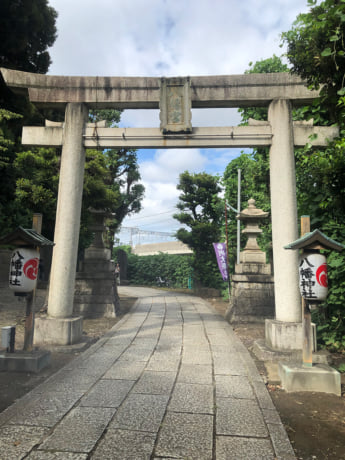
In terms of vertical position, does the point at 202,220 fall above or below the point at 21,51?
below

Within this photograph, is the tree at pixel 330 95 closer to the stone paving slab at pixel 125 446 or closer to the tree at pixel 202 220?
the stone paving slab at pixel 125 446

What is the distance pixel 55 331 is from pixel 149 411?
3336 millimetres

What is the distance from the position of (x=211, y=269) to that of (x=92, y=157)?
9.58 meters

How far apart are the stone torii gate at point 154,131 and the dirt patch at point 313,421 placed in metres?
2.44

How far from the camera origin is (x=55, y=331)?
19.1 ft

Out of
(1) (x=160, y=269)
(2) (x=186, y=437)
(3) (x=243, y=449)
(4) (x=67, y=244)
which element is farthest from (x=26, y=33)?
(1) (x=160, y=269)

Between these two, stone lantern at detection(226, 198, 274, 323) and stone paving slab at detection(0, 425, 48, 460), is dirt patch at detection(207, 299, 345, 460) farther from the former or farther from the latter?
stone lantern at detection(226, 198, 274, 323)

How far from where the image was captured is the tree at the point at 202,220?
17.3 metres

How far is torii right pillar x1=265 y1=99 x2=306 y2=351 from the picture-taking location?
546 cm

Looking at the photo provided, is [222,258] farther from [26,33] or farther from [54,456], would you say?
[26,33]

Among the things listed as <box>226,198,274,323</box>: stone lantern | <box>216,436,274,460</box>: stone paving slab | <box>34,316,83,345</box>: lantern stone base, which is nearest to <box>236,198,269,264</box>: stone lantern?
<box>226,198,274,323</box>: stone lantern

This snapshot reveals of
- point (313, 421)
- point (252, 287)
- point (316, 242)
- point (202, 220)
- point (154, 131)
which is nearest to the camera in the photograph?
point (313, 421)

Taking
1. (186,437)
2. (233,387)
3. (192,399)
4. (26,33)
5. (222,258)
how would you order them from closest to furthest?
(186,437) < (192,399) < (233,387) < (222,258) < (26,33)

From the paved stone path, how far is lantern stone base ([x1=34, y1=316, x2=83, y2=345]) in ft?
1.95
